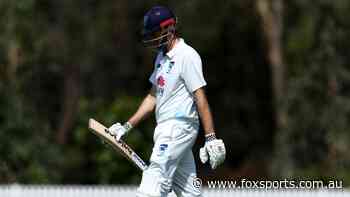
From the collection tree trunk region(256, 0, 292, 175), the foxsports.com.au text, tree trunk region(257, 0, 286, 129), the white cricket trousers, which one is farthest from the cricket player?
tree trunk region(257, 0, 286, 129)

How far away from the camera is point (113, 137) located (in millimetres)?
8055

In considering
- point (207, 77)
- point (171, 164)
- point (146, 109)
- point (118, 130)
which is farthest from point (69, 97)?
point (171, 164)

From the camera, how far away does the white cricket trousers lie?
7676mm

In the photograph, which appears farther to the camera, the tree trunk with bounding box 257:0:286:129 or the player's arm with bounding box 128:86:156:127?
the tree trunk with bounding box 257:0:286:129

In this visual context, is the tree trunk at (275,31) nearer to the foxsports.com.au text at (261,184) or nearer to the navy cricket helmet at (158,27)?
the foxsports.com.au text at (261,184)

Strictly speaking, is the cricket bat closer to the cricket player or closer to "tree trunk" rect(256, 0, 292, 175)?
the cricket player

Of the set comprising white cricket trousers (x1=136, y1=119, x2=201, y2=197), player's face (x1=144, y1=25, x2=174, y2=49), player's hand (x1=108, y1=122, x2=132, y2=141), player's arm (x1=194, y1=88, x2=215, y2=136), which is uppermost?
player's face (x1=144, y1=25, x2=174, y2=49)

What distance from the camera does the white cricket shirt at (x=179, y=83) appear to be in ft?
25.6

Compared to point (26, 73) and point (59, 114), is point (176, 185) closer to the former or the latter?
point (26, 73)

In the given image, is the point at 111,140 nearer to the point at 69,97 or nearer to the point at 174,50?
the point at 174,50

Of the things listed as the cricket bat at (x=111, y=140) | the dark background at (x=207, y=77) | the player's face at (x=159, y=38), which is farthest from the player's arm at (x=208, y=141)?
the dark background at (x=207, y=77)

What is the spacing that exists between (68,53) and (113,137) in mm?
20188

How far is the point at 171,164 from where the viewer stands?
781 cm

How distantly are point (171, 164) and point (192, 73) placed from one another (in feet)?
2.45
